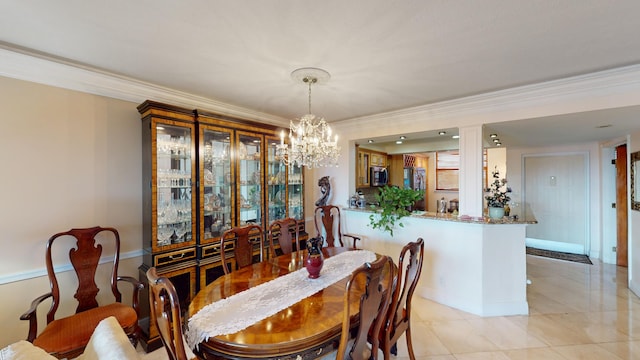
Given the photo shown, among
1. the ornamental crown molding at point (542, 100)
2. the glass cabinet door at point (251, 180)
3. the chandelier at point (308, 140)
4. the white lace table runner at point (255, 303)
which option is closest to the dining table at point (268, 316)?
the white lace table runner at point (255, 303)

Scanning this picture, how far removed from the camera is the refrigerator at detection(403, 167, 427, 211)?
6.72 metres

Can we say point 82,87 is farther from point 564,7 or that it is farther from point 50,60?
point 564,7

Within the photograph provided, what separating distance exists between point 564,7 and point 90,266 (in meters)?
3.89

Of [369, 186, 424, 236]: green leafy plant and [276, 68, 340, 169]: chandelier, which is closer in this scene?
[276, 68, 340, 169]: chandelier

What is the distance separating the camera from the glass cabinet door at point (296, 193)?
384 centimetres

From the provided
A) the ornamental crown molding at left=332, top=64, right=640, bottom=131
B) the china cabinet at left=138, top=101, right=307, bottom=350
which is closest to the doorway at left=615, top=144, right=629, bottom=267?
the ornamental crown molding at left=332, top=64, right=640, bottom=131

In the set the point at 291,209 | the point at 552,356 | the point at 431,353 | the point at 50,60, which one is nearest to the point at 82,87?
the point at 50,60

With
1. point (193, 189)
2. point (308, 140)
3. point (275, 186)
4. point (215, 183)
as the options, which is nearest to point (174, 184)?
point (193, 189)

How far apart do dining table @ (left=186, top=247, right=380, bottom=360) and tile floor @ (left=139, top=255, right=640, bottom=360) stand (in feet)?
3.53

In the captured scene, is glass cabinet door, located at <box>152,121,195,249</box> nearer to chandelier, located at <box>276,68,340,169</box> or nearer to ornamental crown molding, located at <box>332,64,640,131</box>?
chandelier, located at <box>276,68,340,169</box>

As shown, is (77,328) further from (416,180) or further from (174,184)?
(416,180)

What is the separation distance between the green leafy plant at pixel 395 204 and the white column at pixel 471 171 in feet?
1.65

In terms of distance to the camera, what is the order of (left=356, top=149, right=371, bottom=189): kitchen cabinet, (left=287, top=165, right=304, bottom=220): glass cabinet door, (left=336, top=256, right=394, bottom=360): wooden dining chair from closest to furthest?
(left=336, top=256, right=394, bottom=360): wooden dining chair < (left=287, top=165, right=304, bottom=220): glass cabinet door < (left=356, top=149, right=371, bottom=189): kitchen cabinet

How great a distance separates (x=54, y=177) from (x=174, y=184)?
0.90 metres
